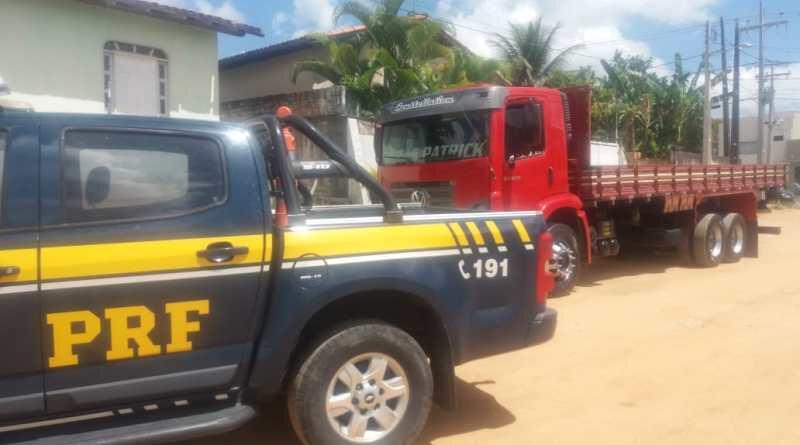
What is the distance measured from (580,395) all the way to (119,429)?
3.03m

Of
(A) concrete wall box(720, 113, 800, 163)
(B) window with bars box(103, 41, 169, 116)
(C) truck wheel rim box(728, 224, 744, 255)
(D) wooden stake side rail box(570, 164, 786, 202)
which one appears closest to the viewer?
(D) wooden stake side rail box(570, 164, 786, 202)

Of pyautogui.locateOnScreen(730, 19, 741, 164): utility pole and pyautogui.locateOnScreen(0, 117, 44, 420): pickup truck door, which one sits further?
pyautogui.locateOnScreen(730, 19, 741, 164): utility pole

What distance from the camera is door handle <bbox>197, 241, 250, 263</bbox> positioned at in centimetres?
308

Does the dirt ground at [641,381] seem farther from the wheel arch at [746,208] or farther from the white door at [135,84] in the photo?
the white door at [135,84]

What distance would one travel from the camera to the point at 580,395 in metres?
4.69

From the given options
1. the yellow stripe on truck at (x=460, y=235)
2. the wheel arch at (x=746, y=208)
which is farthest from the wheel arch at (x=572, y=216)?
the yellow stripe on truck at (x=460, y=235)

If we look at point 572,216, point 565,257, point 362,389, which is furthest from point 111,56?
point 362,389

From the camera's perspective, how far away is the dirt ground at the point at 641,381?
4051 millimetres

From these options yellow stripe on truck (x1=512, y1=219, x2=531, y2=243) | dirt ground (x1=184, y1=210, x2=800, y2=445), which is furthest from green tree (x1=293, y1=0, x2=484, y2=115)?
yellow stripe on truck (x1=512, y1=219, x2=531, y2=243)

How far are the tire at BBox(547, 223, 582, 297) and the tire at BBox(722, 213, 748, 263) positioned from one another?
3.99 meters

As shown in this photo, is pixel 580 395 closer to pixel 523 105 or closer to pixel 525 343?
pixel 525 343

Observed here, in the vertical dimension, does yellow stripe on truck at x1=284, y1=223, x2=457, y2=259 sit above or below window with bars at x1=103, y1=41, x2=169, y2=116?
below

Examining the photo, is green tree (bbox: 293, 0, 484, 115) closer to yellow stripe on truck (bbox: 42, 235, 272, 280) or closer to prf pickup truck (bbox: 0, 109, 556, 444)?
prf pickup truck (bbox: 0, 109, 556, 444)

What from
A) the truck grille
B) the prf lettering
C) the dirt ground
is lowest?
the dirt ground
